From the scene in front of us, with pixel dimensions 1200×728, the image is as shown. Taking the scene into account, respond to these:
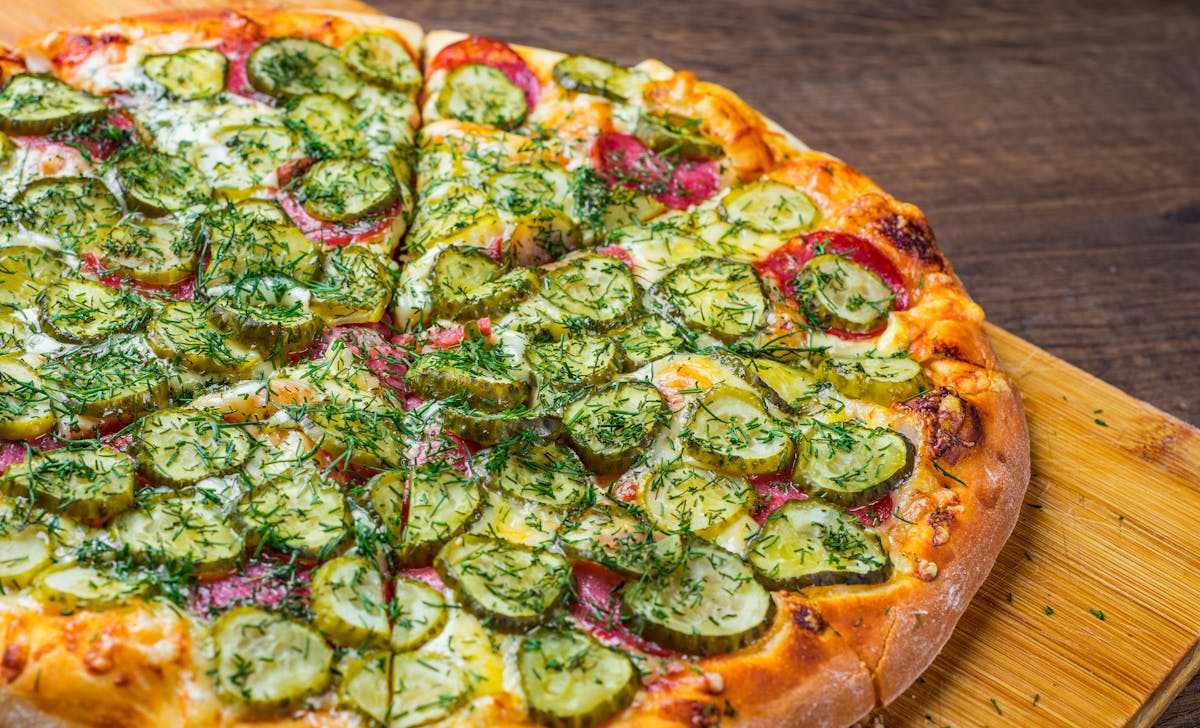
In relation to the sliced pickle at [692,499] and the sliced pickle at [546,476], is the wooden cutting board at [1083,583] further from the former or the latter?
the sliced pickle at [546,476]

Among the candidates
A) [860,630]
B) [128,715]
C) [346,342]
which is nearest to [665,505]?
[860,630]

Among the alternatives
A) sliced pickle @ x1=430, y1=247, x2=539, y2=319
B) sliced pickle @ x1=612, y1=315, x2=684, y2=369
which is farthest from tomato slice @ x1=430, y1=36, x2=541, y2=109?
sliced pickle @ x1=612, y1=315, x2=684, y2=369

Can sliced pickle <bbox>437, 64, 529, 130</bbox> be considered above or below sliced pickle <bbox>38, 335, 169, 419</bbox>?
above

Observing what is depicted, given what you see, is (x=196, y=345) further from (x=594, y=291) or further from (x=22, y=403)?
(x=594, y=291)

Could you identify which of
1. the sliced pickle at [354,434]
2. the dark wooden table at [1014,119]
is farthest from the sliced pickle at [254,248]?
the dark wooden table at [1014,119]

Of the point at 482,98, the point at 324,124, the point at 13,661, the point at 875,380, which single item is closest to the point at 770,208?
the point at 875,380

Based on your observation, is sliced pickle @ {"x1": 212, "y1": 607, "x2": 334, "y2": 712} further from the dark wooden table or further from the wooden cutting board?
the dark wooden table

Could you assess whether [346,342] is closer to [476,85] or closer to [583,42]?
[476,85]
